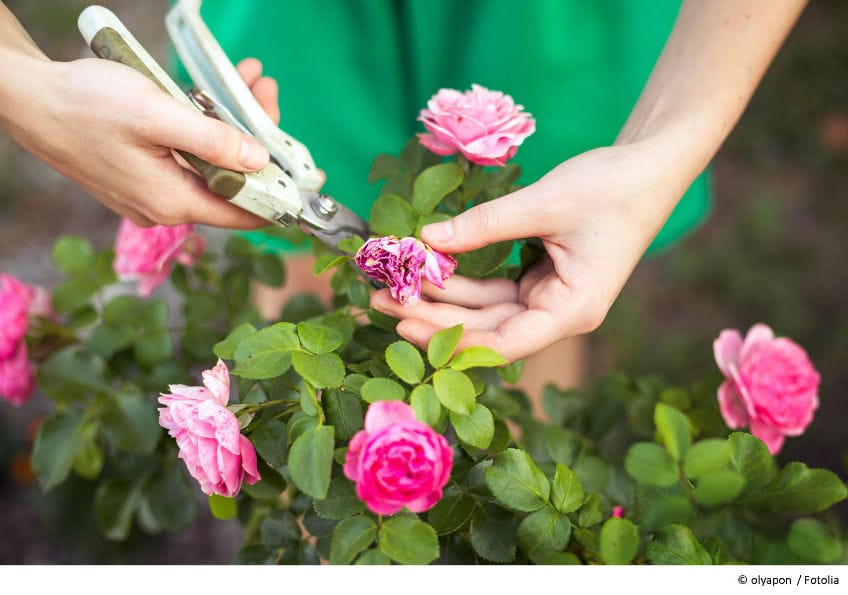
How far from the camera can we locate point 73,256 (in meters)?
1.33

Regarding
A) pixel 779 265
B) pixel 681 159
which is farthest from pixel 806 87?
pixel 681 159

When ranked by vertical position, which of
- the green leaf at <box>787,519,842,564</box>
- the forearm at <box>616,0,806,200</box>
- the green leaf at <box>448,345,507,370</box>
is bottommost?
the green leaf at <box>787,519,842,564</box>

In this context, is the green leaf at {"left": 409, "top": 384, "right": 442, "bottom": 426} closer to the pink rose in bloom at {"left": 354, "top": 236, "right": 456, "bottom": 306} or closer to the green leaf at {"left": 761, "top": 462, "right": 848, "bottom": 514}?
the pink rose in bloom at {"left": 354, "top": 236, "right": 456, "bottom": 306}

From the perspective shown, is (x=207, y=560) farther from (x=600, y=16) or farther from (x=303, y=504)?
(x=600, y=16)

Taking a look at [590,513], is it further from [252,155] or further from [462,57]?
[462,57]

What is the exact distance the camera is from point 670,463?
70cm

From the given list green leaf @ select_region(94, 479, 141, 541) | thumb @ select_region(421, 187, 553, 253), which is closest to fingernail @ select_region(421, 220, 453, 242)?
thumb @ select_region(421, 187, 553, 253)

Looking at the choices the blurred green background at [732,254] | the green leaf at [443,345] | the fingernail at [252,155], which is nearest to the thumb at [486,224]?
the green leaf at [443,345]

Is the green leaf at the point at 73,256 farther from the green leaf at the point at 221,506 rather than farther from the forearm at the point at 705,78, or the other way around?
the forearm at the point at 705,78

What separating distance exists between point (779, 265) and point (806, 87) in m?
0.76

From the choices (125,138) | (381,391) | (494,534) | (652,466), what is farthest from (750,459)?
(125,138)

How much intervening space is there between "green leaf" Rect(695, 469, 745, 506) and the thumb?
0.34 metres

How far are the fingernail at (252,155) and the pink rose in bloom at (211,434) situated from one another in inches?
9.7

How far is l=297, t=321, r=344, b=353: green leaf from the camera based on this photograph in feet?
2.73
